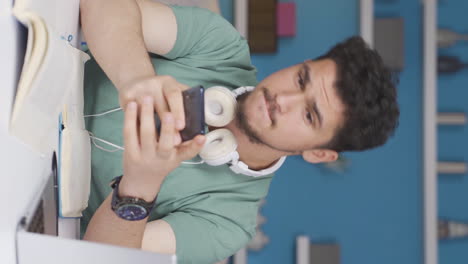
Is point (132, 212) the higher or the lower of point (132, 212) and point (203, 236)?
the higher

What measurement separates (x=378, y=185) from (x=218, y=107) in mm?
1224

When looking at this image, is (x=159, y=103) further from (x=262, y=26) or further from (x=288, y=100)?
(x=262, y=26)

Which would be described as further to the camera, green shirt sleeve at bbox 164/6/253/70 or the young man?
green shirt sleeve at bbox 164/6/253/70

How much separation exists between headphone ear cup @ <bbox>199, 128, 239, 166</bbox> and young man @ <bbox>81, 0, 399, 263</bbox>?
65mm

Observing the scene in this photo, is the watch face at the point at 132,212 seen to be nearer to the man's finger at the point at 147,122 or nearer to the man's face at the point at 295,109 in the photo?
the man's finger at the point at 147,122

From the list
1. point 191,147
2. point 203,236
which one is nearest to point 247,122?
point 203,236

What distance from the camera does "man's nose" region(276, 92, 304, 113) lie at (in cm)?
111

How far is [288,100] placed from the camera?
43.8 inches

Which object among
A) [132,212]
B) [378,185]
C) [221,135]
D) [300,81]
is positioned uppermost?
[300,81]

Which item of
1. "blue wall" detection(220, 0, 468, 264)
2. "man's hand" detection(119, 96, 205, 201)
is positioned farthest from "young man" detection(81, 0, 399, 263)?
"blue wall" detection(220, 0, 468, 264)

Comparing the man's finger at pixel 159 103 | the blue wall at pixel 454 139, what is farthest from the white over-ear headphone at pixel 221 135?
the blue wall at pixel 454 139

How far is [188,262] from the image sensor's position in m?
1.04

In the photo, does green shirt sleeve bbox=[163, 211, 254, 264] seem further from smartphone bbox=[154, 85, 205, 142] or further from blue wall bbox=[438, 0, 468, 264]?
blue wall bbox=[438, 0, 468, 264]

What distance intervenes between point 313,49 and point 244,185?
3.49ft
